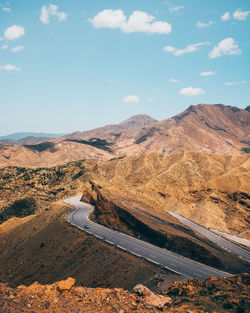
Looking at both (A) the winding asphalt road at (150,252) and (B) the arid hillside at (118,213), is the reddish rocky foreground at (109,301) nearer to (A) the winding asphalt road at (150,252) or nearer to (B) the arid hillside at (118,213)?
(B) the arid hillside at (118,213)

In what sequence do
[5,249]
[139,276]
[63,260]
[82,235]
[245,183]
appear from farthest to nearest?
1. [245,183]
2. [5,249]
3. [82,235]
4. [63,260]
5. [139,276]

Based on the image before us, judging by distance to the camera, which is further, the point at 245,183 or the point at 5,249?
the point at 245,183

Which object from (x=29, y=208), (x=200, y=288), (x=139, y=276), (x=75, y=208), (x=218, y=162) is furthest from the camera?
(x=218, y=162)

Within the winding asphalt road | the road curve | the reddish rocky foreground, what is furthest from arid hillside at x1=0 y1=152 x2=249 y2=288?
the reddish rocky foreground

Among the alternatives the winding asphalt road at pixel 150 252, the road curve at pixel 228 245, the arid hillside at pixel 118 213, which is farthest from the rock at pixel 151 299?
the road curve at pixel 228 245

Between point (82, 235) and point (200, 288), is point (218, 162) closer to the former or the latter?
point (82, 235)

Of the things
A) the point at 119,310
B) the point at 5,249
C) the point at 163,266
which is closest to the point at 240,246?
the point at 163,266

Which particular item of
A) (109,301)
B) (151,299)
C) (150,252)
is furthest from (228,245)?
(109,301)
